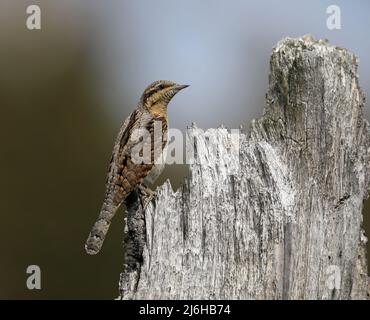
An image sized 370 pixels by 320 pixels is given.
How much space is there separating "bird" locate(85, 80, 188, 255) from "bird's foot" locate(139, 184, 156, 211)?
5 centimetres

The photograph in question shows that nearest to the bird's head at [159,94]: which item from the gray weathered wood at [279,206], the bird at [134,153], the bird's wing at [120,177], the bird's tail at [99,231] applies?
the bird at [134,153]

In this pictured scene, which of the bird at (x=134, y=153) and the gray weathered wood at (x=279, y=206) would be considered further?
the bird at (x=134, y=153)

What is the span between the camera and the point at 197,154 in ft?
16.1

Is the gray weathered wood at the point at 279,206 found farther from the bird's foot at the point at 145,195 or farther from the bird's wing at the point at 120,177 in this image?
the bird's wing at the point at 120,177

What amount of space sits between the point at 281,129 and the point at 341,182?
19.8 inches

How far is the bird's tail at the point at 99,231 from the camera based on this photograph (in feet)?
18.9

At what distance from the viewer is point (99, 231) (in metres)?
5.83

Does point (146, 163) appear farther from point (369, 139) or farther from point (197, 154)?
point (369, 139)

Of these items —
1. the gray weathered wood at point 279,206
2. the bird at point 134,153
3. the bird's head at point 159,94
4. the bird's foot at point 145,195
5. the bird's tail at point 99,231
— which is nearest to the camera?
the gray weathered wood at point 279,206

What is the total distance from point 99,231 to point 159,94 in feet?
5.93

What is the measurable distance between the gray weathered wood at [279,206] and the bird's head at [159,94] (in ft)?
7.01

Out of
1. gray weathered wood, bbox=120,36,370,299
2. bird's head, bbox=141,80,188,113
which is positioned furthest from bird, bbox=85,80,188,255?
gray weathered wood, bbox=120,36,370,299

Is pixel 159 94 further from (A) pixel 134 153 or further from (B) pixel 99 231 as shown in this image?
(B) pixel 99 231

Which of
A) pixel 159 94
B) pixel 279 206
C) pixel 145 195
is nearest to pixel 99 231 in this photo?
pixel 145 195
